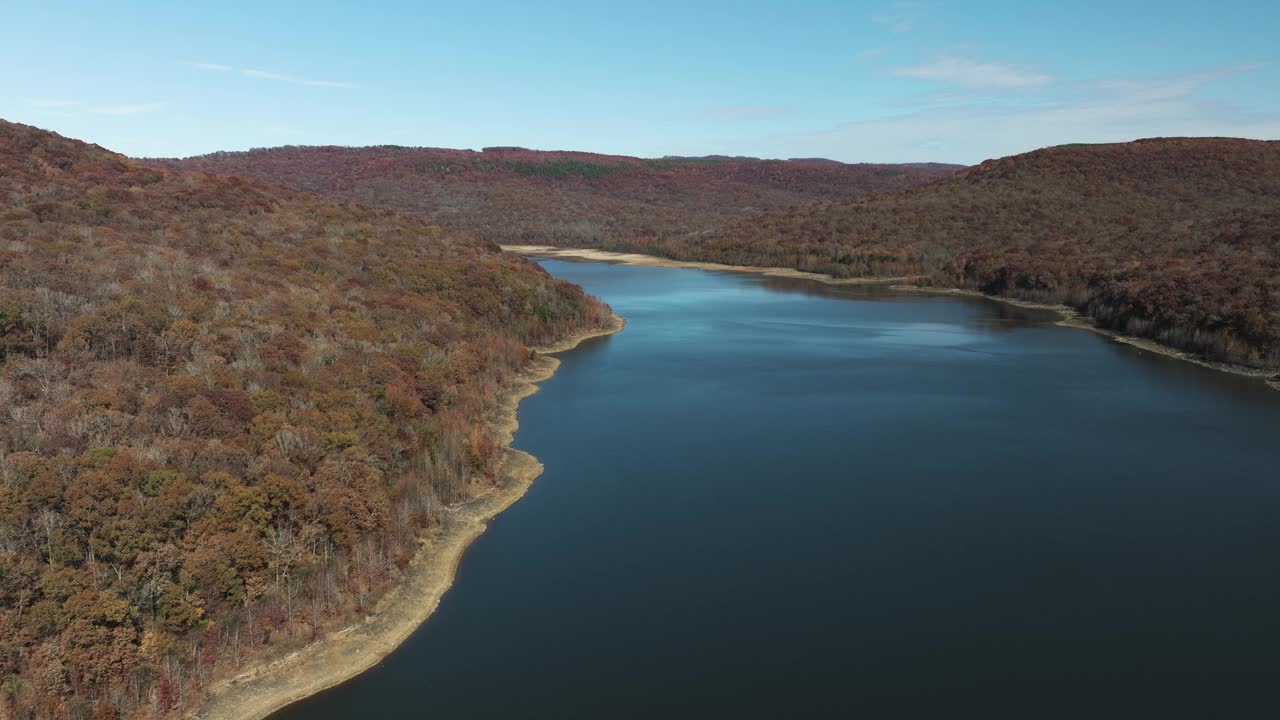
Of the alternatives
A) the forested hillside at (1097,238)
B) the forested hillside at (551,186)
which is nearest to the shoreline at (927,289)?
the forested hillside at (1097,238)

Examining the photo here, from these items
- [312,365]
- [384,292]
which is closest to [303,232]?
[384,292]

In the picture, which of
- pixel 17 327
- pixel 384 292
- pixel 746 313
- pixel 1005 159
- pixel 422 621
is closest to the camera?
pixel 422 621

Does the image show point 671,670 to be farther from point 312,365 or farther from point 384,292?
point 384,292

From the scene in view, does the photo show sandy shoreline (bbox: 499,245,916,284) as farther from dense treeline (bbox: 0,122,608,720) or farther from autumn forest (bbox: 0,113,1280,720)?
dense treeline (bbox: 0,122,608,720)

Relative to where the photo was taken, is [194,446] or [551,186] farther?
[551,186]

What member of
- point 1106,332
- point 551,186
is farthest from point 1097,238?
point 551,186

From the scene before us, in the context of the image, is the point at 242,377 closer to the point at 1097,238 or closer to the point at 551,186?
the point at 1097,238
